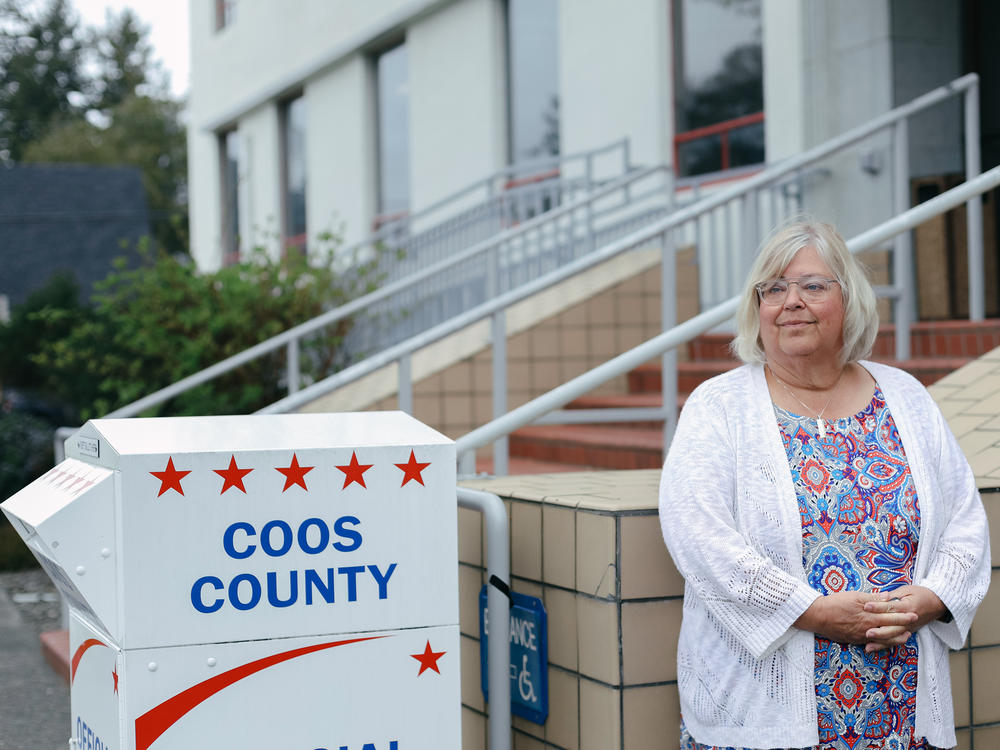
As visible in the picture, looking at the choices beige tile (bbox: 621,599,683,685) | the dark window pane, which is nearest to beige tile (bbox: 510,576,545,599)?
beige tile (bbox: 621,599,683,685)

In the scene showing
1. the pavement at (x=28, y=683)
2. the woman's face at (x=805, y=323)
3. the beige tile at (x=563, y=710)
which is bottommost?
the pavement at (x=28, y=683)

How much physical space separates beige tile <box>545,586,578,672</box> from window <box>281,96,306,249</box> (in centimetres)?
1323

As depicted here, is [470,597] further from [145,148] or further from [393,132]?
[145,148]

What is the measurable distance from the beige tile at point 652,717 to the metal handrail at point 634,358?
2.45 ft

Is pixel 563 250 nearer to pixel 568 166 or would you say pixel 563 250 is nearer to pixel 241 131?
pixel 568 166

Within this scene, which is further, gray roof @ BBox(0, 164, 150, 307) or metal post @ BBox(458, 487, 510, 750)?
gray roof @ BBox(0, 164, 150, 307)

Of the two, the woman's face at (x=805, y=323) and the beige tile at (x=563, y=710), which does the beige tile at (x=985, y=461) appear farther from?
the beige tile at (x=563, y=710)

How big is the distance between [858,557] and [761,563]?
22 centimetres

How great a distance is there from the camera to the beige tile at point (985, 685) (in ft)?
9.71

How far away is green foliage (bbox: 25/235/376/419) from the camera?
26.2ft

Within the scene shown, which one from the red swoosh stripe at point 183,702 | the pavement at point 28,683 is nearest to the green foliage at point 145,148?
the pavement at point 28,683

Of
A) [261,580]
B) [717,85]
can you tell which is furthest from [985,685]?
[717,85]

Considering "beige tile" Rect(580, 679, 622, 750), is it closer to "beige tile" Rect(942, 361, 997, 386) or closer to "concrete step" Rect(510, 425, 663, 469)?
"beige tile" Rect(942, 361, 997, 386)

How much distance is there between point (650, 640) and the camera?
106 inches
